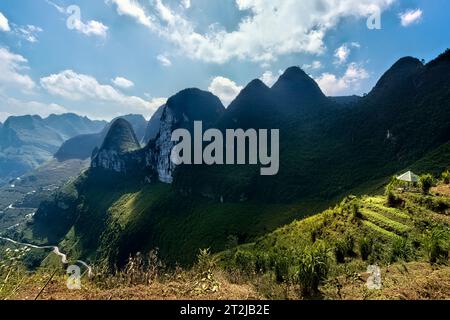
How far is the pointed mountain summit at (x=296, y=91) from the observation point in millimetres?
152250

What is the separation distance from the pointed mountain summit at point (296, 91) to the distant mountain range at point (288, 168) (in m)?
0.53

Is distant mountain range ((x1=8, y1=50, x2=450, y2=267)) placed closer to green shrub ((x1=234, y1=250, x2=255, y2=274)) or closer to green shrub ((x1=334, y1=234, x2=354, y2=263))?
green shrub ((x1=234, y1=250, x2=255, y2=274))

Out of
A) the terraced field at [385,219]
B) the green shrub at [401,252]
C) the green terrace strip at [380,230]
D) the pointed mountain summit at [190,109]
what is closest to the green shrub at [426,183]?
the terraced field at [385,219]

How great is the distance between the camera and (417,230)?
73.7 feet

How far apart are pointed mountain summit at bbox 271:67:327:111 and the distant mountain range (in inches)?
21.1

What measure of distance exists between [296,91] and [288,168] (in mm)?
73748

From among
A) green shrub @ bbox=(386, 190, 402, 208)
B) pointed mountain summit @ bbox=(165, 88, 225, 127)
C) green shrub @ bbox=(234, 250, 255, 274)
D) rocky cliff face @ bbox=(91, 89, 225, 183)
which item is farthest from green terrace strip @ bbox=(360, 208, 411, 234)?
pointed mountain summit @ bbox=(165, 88, 225, 127)

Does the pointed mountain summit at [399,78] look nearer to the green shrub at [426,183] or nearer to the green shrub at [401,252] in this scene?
the green shrub at [426,183]

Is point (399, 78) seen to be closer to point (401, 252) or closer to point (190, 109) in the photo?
point (401, 252)

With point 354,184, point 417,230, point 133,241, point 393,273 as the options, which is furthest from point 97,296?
point 133,241

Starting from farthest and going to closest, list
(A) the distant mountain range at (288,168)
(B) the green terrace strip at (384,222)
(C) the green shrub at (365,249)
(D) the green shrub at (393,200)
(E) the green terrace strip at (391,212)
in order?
(A) the distant mountain range at (288,168) < (D) the green shrub at (393,200) < (E) the green terrace strip at (391,212) < (B) the green terrace strip at (384,222) < (C) the green shrub at (365,249)

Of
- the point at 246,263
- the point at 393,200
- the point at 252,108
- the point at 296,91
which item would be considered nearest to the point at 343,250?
the point at 246,263

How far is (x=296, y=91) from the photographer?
161875 millimetres
